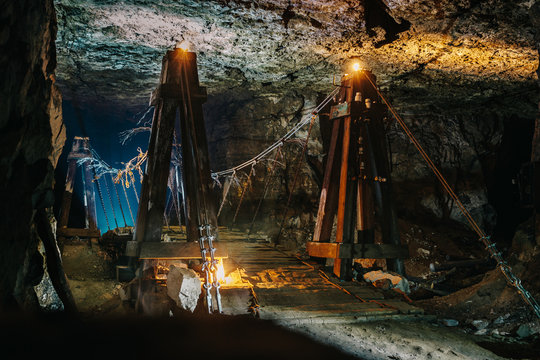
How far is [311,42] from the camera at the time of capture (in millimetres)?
5461

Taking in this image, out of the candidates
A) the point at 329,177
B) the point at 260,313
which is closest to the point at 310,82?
the point at 329,177

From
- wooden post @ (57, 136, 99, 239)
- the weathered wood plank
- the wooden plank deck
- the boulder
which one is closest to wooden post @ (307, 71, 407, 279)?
the boulder

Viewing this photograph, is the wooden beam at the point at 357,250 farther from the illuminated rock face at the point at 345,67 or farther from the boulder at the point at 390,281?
the illuminated rock face at the point at 345,67

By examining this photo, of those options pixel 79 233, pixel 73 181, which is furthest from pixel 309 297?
pixel 73 181

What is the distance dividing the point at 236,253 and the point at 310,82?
14.2ft

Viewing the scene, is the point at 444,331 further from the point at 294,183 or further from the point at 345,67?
the point at 345,67

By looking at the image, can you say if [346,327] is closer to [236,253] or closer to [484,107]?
[236,253]

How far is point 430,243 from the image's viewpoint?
9039 millimetres

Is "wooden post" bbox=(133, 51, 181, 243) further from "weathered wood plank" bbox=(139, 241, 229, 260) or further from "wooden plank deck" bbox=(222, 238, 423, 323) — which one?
"wooden plank deck" bbox=(222, 238, 423, 323)

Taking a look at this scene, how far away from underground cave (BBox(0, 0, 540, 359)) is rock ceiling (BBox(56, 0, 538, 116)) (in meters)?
0.04

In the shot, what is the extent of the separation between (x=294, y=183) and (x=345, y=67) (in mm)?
2509

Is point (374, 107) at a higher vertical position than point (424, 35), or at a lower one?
lower

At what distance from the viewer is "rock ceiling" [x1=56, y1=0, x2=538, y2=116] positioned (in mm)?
4367

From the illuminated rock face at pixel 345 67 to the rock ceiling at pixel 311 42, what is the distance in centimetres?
2
